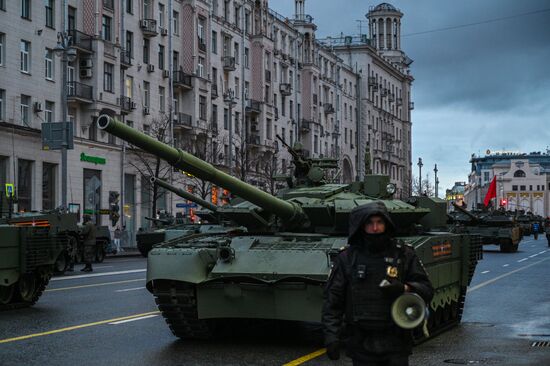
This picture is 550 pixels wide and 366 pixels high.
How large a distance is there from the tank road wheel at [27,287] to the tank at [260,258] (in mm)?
5159

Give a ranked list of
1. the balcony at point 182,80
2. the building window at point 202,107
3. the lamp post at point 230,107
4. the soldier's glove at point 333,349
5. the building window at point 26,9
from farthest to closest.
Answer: the building window at point 202,107 → the lamp post at point 230,107 → the balcony at point 182,80 → the building window at point 26,9 → the soldier's glove at point 333,349

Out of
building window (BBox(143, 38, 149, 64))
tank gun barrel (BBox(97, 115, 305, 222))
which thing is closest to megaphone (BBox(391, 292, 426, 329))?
tank gun barrel (BBox(97, 115, 305, 222))

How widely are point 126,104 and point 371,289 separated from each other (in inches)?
1730

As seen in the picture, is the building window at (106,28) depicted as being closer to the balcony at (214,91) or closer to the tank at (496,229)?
the balcony at (214,91)

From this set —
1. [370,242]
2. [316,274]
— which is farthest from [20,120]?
[370,242]

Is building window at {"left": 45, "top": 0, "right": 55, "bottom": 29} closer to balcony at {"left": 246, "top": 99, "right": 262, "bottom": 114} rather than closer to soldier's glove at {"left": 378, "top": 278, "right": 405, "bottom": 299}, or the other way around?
balcony at {"left": 246, "top": 99, "right": 262, "bottom": 114}

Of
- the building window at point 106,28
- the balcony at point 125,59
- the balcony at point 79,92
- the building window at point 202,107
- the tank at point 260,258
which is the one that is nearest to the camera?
the tank at point 260,258

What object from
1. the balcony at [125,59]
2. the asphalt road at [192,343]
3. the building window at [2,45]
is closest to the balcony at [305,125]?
the balcony at [125,59]

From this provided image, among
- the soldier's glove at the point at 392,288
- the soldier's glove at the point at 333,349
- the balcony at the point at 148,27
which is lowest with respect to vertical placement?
the soldier's glove at the point at 333,349

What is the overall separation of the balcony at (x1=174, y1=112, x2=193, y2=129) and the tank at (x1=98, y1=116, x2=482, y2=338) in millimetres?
40579

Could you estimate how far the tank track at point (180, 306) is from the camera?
11508mm

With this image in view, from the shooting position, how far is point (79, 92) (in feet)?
148

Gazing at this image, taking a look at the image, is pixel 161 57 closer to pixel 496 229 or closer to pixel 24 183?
pixel 24 183

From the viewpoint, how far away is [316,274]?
36.1 ft
